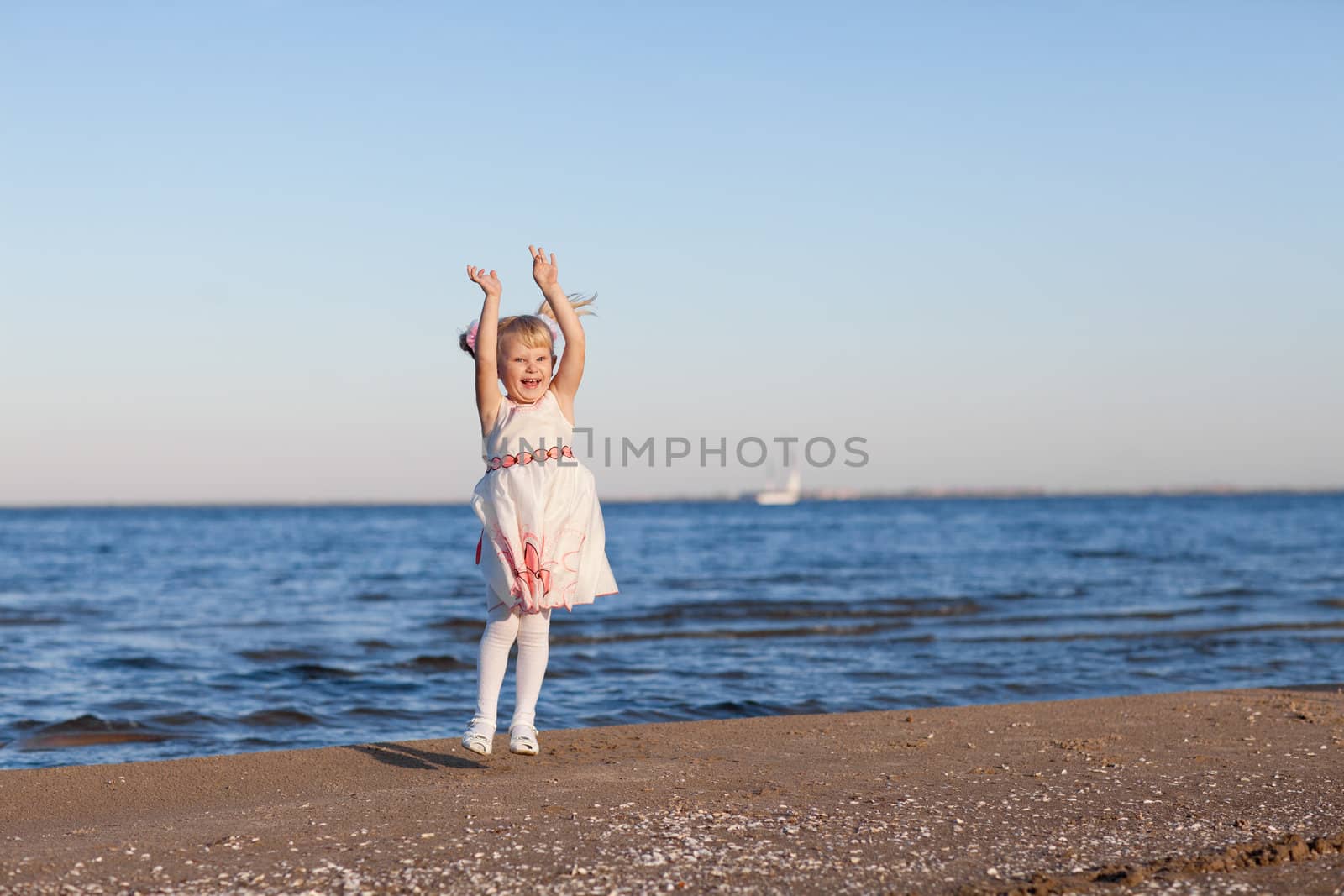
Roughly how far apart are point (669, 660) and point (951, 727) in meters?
5.38

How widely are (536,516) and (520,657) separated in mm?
634

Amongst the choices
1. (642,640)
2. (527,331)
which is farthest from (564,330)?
(642,640)

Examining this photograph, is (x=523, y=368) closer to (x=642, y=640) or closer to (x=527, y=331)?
(x=527, y=331)

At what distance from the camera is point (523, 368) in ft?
16.3

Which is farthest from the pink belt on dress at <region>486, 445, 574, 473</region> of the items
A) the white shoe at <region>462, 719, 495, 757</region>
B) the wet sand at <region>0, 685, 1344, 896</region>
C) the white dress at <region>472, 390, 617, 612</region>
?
the wet sand at <region>0, 685, 1344, 896</region>

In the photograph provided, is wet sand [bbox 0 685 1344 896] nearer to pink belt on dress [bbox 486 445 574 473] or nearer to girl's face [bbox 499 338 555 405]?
pink belt on dress [bbox 486 445 574 473]

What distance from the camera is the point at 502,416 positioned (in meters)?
4.95

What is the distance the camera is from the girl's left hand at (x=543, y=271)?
4984 mm

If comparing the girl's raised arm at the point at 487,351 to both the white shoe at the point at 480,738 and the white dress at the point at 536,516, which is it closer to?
the white dress at the point at 536,516

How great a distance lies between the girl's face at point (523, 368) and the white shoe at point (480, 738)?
1.37 meters

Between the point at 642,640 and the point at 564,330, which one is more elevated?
the point at 564,330

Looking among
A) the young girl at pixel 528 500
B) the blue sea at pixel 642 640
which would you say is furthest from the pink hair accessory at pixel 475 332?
the blue sea at pixel 642 640

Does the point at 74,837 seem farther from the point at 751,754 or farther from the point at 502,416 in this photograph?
the point at 751,754

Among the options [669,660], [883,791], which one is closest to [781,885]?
[883,791]
